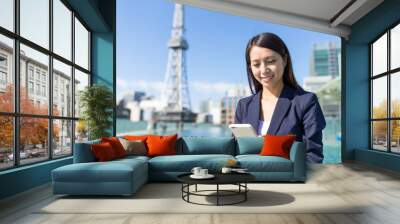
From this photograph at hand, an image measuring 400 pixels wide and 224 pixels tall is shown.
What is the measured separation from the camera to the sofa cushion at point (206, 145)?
232 inches

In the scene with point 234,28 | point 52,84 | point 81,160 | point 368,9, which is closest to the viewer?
point 81,160

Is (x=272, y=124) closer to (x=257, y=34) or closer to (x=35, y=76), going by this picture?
(x=257, y=34)

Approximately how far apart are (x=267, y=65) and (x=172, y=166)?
9.09 ft

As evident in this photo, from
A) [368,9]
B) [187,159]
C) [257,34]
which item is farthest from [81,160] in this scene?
[368,9]

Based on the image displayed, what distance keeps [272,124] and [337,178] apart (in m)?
1.43

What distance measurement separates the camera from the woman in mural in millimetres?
6539

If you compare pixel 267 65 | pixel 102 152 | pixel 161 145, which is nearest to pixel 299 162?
pixel 161 145

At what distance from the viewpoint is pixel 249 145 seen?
19.4ft

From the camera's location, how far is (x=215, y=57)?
23750mm

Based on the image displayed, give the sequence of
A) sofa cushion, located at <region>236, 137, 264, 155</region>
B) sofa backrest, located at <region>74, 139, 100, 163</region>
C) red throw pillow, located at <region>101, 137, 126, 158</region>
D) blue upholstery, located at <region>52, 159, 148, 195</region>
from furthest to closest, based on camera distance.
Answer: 1. sofa cushion, located at <region>236, 137, 264, 155</region>
2. red throw pillow, located at <region>101, 137, 126, 158</region>
3. sofa backrest, located at <region>74, 139, 100, 163</region>
4. blue upholstery, located at <region>52, 159, 148, 195</region>

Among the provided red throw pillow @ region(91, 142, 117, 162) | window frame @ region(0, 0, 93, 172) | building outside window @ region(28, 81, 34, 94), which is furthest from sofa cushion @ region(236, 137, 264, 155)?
building outside window @ region(28, 81, 34, 94)

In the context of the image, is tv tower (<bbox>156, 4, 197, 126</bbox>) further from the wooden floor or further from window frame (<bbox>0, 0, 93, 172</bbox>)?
the wooden floor

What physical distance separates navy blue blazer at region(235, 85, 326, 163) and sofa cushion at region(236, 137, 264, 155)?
31.6 inches

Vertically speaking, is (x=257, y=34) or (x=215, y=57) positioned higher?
(x=215, y=57)
